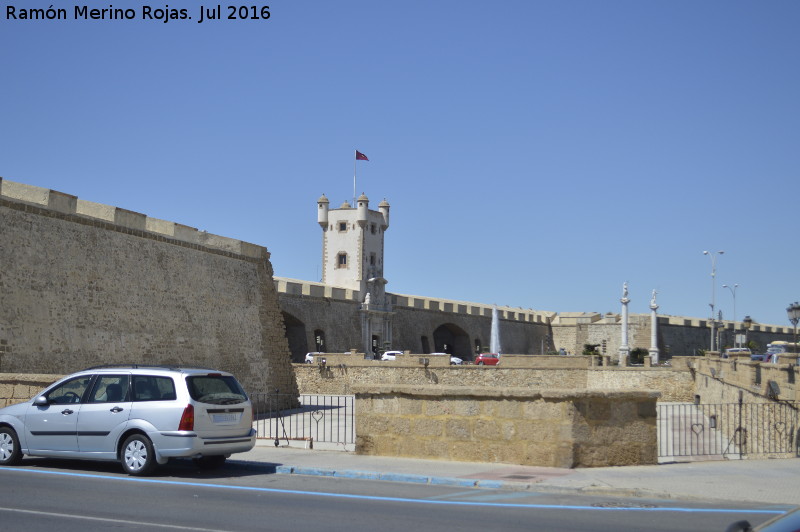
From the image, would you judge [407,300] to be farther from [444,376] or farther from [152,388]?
[152,388]

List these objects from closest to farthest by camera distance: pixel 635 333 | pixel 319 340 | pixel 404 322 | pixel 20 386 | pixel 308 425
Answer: pixel 20 386 < pixel 308 425 < pixel 319 340 < pixel 404 322 < pixel 635 333

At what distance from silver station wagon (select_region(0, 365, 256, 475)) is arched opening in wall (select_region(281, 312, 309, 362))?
35.2 metres

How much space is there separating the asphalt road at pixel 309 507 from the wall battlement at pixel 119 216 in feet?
35.5

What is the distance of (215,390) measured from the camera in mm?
11508

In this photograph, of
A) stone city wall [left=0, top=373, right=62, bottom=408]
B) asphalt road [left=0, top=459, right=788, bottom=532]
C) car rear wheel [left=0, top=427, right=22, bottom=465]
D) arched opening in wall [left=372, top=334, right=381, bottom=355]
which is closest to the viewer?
asphalt road [left=0, top=459, right=788, bottom=532]

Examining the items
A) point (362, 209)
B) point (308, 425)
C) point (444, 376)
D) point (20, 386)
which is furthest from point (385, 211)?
point (20, 386)

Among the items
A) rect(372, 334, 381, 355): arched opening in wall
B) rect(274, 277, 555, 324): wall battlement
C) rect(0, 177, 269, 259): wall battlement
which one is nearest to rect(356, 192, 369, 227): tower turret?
rect(274, 277, 555, 324): wall battlement

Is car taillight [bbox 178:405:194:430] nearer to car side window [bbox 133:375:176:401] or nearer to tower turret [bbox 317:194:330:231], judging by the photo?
car side window [bbox 133:375:176:401]

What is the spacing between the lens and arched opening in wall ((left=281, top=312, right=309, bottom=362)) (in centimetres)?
4728

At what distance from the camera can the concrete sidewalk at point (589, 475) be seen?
9805mm

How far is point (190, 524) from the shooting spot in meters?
7.82

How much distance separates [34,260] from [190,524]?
14.1m

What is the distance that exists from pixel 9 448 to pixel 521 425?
283 inches

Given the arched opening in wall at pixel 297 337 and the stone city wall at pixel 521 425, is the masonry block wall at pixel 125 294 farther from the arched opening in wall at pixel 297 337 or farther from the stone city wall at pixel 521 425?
the arched opening in wall at pixel 297 337
